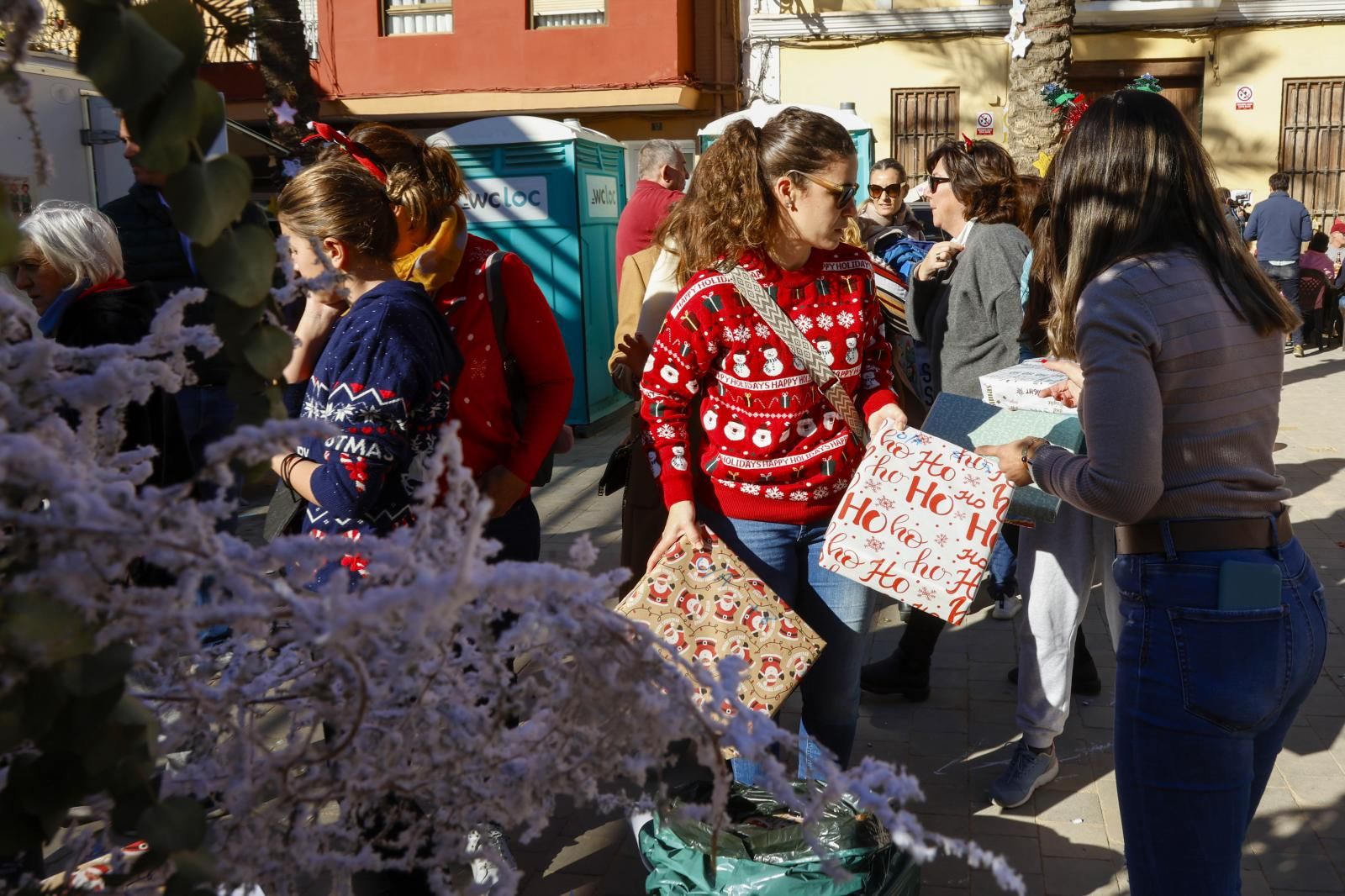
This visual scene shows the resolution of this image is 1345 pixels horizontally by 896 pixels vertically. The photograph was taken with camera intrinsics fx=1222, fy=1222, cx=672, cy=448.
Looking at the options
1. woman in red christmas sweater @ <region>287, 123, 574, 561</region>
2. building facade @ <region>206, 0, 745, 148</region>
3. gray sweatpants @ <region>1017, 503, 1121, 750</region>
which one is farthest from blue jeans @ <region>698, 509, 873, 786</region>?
building facade @ <region>206, 0, 745, 148</region>

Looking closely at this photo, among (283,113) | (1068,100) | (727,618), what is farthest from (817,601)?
(1068,100)

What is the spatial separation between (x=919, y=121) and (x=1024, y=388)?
49.9ft

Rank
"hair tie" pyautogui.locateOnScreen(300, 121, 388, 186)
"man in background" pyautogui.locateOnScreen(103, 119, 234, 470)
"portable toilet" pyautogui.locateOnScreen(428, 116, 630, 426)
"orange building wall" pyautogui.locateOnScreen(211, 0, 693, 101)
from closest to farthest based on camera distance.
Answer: "hair tie" pyautogui.locateOnScreen(300, 121, 388, 186) → "man in background" pyautogui.locateOnScreen(103, 119, 234, 470) → "portable toilet" pyautogui.locateOnScreen(428, 116, 630, 426) → "orange building wall" pyautogui.locateOnScreen(211, 0, 693, 101)

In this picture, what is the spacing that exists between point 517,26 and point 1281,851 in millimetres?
17413

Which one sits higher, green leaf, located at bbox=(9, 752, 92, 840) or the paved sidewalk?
green leaf, located at bbox=(9, 752, 92, 840)

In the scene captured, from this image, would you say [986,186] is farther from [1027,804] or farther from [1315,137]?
[1315,137]

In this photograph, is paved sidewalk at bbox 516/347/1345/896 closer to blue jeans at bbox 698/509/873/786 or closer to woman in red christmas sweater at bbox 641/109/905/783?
blue jeans at bbox 698/509/873/786

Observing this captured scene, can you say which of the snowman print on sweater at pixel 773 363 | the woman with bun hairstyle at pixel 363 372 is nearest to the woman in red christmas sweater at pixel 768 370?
the snowman print on sweater at pixel 773 363

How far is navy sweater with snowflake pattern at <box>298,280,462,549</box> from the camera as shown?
2414 mm

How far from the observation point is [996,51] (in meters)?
16.8

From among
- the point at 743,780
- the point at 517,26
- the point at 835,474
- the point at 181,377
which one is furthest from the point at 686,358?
the point at 517,26

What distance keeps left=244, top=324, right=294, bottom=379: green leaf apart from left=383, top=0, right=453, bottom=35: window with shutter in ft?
63.4

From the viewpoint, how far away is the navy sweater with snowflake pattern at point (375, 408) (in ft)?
7.92

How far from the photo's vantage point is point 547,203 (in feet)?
29.7
